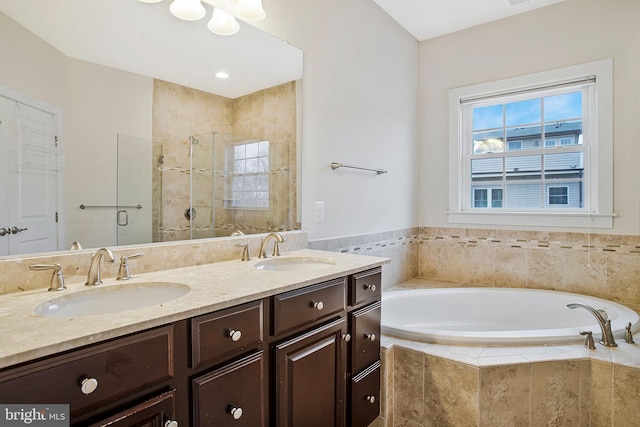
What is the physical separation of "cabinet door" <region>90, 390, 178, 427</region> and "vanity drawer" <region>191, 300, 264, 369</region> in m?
0.10

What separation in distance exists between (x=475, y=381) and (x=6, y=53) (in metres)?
2.15

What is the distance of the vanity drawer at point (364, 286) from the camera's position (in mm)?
1550

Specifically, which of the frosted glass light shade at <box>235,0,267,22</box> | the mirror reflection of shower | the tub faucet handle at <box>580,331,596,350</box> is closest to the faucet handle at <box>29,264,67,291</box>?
the mirror reflection of shower

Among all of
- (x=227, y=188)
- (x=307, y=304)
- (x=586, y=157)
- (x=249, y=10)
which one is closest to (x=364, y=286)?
(x=307, y=304)

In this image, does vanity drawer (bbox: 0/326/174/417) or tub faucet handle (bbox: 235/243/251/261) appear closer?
vanity drawer (bbox: 0/326/174/417)

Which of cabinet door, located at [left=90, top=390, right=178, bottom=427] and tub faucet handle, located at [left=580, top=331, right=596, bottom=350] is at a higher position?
cabinet door, located at [left=90, top=390, right=178, bottom=427]

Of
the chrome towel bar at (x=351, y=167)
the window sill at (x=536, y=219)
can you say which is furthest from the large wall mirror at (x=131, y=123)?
the window sill at (x=536, y=219)

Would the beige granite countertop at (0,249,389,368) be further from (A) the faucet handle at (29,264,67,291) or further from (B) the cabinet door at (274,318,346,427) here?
(B) the cabinet door at (274,318,346,427)

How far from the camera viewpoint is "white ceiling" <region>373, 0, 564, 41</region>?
107 inches

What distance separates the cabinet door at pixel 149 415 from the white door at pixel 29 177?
683 mm

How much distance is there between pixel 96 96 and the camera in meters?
1.29

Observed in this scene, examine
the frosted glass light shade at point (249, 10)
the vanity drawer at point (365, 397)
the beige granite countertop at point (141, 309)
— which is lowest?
the vanity drawer at point (365, 397)

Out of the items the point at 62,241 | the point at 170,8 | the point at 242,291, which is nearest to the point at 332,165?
the point at 170,8

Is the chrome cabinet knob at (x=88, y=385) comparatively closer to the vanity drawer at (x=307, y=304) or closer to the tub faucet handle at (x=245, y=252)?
the vanity drawer at (x=307, y=304)
